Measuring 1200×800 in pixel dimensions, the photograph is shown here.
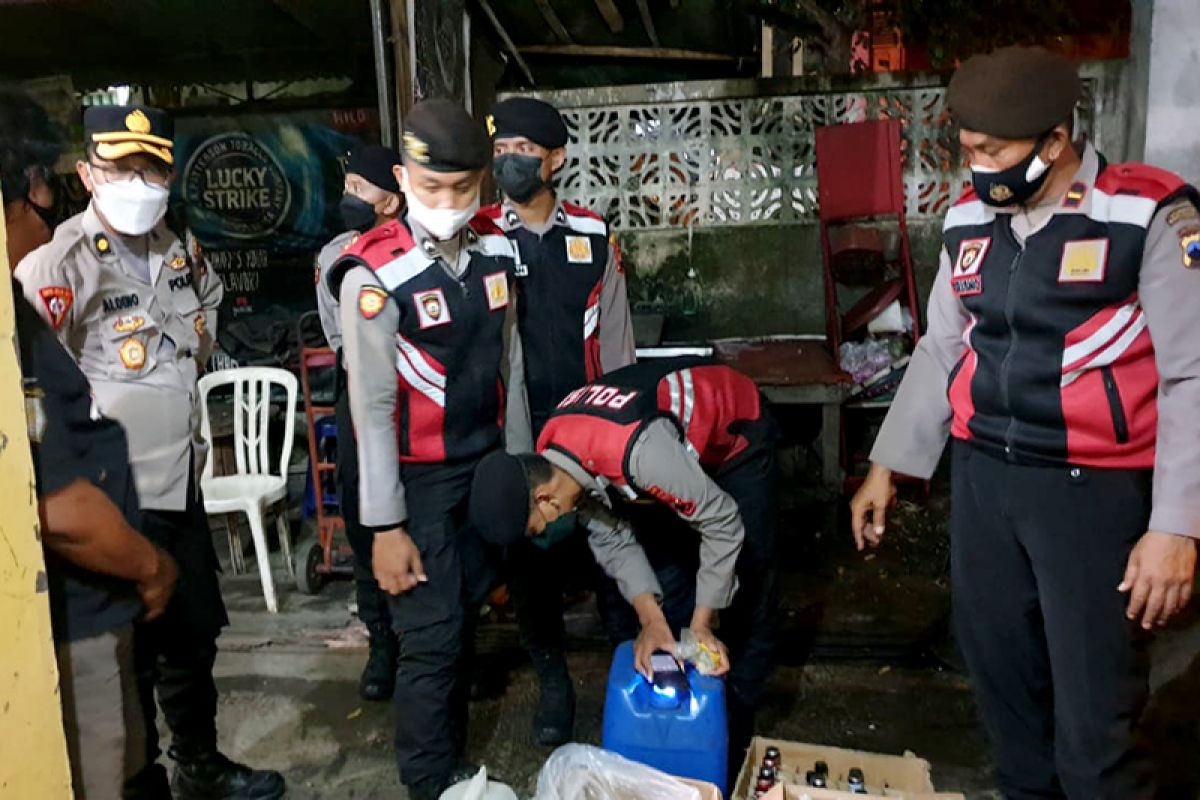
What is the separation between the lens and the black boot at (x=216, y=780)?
8.75 ft

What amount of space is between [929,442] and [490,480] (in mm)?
1066

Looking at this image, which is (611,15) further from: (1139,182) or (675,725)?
(675,725)

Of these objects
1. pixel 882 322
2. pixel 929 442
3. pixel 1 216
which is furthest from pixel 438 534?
pixel 882 322

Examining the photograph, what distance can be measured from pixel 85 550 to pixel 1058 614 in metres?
1.89

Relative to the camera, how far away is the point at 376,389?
7.56ft

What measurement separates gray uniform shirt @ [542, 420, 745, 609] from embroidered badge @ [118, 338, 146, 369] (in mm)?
1092

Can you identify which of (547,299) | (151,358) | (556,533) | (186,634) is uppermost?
(547,299)

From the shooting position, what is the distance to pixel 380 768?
2961 mm

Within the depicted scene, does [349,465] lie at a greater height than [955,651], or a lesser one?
greater

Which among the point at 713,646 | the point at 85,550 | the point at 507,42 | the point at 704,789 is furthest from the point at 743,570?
the point at 507,42

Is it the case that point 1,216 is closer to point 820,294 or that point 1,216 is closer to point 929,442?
point 929,442

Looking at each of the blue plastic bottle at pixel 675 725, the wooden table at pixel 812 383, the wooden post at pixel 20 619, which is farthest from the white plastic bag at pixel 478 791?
the wooden table at pixel 812 383

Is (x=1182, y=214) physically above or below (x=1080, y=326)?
above

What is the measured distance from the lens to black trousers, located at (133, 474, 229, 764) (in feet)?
8.07
